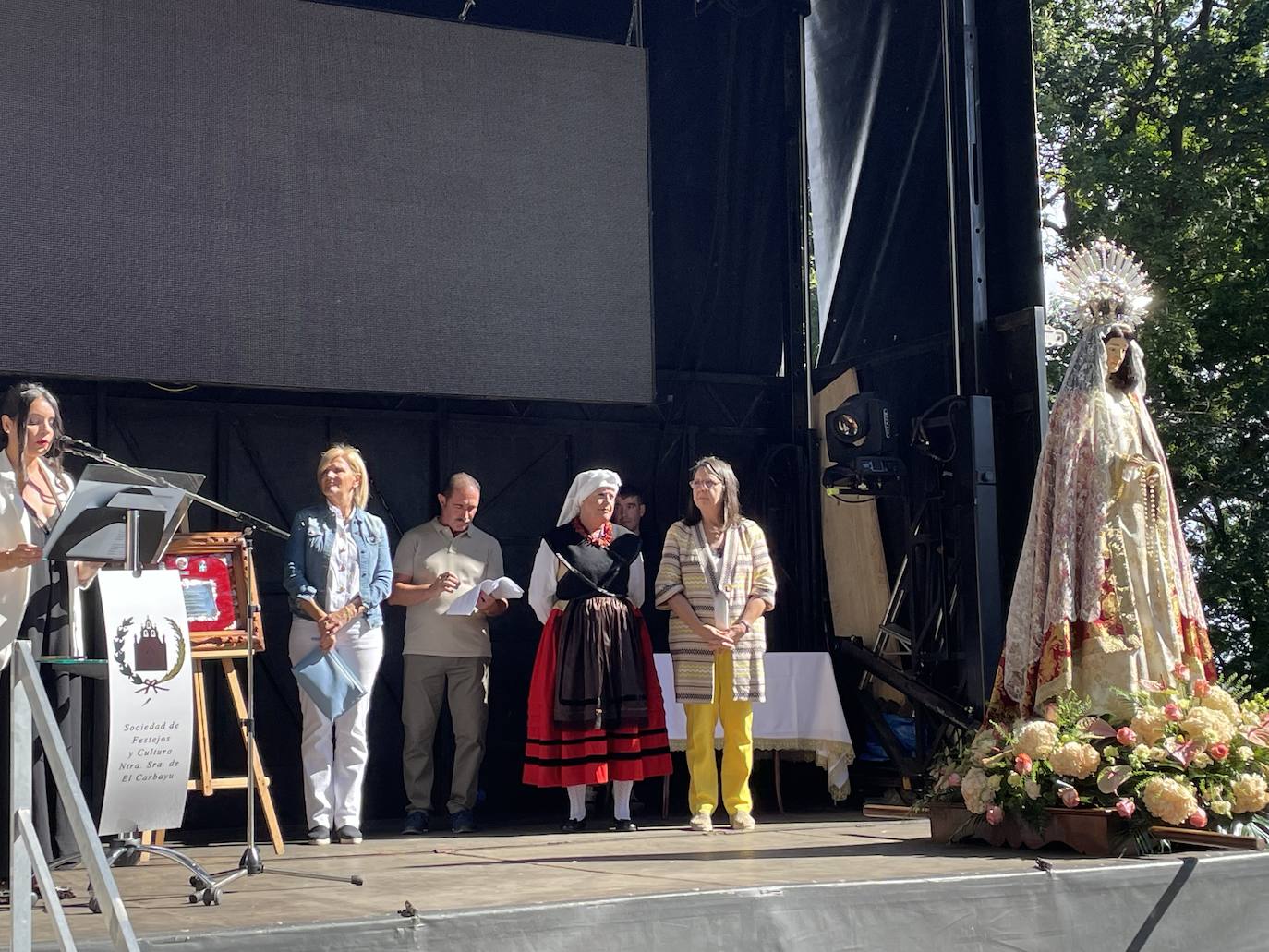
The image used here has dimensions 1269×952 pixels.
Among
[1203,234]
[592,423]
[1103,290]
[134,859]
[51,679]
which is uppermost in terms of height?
[1203,234]

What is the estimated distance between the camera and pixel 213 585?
17.9 feet

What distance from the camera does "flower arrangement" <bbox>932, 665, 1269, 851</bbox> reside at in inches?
171

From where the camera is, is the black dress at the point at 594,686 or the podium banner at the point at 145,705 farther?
the black dress at the point at 594,686

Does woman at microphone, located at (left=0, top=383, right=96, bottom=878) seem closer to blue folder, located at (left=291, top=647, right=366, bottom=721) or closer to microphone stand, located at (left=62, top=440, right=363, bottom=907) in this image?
microphone stand, located at (left=62, top=440, right=363, bottom=907)

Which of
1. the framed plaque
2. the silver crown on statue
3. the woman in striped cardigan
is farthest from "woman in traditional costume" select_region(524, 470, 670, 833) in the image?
the silver crown on statue

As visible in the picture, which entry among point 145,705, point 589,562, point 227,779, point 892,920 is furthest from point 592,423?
point 892,920

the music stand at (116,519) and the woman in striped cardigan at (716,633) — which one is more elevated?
the music stand at (116,519)

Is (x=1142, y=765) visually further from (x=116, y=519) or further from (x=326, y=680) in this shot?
(x=116, y=519)

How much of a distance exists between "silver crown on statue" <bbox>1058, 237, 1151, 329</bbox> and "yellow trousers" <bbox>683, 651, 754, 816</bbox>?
1776 mm

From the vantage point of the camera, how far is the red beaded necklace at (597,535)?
5.92 meters

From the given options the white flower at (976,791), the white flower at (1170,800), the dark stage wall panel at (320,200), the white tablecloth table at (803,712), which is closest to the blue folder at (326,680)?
the dark stage wall panel at (320,200)

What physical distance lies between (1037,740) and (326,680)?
2.44m

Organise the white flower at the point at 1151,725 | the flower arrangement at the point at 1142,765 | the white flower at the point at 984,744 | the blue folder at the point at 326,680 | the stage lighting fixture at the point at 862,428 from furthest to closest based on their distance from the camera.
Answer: the stage lighting fixture at the point at 862,428
the blue folder at the point at 326,680
the white flower at the point at 984,744
the white flower at the point at 1151,725
the flower arrangement at the point at 1142,765

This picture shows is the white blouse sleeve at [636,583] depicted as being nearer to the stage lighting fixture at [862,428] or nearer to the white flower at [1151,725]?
the stage lighting fixture at [862,428]
